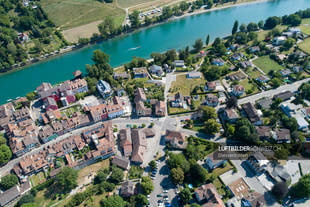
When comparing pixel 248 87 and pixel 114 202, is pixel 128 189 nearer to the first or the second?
pixel 114 202

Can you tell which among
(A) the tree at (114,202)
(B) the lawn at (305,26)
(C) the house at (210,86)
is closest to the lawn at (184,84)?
(C) the house at (210,86)

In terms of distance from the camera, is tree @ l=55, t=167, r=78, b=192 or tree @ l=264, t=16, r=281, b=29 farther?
tree @ l=264, t=16, r=281, b=29

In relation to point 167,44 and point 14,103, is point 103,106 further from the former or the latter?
point 167,44

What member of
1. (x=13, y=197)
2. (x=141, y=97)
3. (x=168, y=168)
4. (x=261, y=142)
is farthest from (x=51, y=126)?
(x=261, y=142)

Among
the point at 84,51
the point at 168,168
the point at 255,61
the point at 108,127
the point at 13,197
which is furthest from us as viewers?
the point at 84,51

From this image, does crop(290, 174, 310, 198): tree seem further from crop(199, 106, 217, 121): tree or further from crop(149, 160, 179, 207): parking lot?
crop(149, 160, 179, 207): parking lot

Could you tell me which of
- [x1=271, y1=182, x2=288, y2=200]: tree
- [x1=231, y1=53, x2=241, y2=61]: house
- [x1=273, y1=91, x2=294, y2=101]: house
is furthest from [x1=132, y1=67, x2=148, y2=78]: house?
[x1=271, y1=182, x2=288, y2=200]: tree
